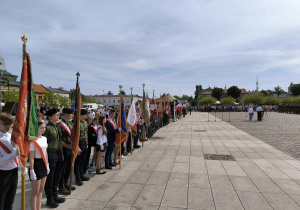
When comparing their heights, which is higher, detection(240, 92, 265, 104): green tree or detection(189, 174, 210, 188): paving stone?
detection(240, 92, 265, 104): green tree

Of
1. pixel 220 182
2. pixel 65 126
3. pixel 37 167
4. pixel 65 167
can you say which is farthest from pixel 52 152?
pixel 220 182

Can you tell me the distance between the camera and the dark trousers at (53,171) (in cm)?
395

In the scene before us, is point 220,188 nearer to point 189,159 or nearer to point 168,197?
point 168,197

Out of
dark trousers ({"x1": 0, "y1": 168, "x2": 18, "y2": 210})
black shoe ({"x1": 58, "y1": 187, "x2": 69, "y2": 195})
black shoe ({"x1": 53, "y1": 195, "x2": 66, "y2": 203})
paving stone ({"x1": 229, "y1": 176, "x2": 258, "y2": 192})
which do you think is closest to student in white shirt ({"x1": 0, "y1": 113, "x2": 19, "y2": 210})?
dark trousers ({"x1": 0, "y1": 168, "x2": 18, "y2": 210})

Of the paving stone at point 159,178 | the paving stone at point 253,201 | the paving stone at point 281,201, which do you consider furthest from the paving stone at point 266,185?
the paving stone at point 159,178

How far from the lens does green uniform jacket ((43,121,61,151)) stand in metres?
3.97

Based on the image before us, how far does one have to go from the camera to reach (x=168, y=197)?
4.44 meters

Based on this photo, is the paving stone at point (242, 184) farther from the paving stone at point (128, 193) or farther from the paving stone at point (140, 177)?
the paving stone at point (128, 193)

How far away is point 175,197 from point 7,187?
10.6ft

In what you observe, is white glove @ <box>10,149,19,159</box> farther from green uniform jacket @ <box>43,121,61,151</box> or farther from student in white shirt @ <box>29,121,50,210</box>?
green uniform jacket @ <box>43,121,61,151</box>

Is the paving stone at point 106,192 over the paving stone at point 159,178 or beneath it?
beneath

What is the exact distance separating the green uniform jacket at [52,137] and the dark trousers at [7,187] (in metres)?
1.01

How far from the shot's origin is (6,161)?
2.77m

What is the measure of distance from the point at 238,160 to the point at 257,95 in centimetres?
7434
